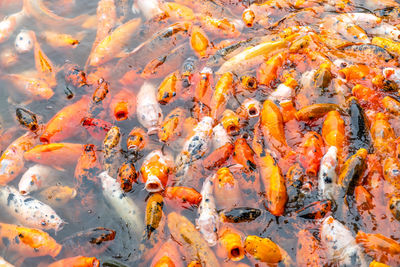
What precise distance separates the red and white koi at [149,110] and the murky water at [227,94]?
9 cm

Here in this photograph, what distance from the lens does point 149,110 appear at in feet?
13.7

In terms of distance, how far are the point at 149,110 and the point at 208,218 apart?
1.68 m

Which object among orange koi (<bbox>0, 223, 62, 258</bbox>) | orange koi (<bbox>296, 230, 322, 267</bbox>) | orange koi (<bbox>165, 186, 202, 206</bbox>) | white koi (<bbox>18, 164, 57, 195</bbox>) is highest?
white koi (<bbox>18, 164, 57, 195</bbox>)

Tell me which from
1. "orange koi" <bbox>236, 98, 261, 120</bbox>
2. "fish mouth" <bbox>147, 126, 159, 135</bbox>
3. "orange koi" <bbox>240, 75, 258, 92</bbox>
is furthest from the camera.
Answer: "orange koi" <bbox>240, 75, 258, 92</bbox>

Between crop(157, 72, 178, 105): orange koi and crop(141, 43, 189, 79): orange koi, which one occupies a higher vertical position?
crop(141, 43, 189, 79): orange koi

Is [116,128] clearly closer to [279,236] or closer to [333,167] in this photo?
[279,236]

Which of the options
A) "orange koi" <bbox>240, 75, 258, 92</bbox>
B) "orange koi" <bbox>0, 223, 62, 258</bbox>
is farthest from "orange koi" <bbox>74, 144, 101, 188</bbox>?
"orange koi" <bbox>240, 75, 258, 92</bbox>

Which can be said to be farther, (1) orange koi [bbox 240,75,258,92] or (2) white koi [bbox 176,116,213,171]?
(1) orange koi [bbox 240,75,258,92]

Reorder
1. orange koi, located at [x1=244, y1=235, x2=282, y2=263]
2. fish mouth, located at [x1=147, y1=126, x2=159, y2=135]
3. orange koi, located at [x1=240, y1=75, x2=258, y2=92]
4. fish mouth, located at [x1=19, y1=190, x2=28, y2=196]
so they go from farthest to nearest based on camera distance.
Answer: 1. orange koi, located at [x1=240, y1=75, x2=258, y2=92]
2. fish mouth, located at [x1=147, y1=126, x2=159, y2=135]
3. fish mouth, located at [x1=19, y1=190, x2=28, y2=196]
4. orange koi, located at [x1=244, y1=235, x2=282, y2=263]

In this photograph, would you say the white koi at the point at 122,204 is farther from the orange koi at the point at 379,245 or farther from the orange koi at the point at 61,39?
the orange koi at the point at 61,39

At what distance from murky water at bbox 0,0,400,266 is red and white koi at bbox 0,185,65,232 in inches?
2.8

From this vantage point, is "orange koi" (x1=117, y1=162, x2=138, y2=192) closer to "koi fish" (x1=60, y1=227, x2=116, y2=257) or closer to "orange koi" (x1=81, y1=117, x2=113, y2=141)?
"koi fish" (x1=60, y1=227, x2=116, y2=257)

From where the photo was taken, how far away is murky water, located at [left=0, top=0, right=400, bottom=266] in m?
3.25

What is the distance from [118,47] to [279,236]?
3741mm
